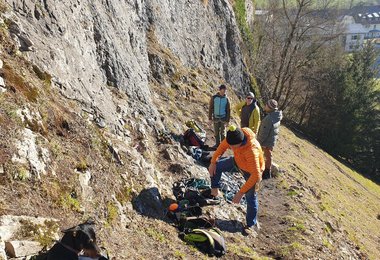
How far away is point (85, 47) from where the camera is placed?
11.4 metres

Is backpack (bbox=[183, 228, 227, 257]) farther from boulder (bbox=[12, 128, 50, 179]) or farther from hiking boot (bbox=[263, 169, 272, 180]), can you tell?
hiking boot (bbox=[263, 169, 272, 180])

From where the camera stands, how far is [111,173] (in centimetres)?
803

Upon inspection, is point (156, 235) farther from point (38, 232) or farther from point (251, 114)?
point (251, 114)

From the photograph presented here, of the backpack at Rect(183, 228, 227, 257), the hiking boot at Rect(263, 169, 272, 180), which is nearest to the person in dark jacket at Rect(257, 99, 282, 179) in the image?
the hiking boot at Rect(263, 169, 272, 180)

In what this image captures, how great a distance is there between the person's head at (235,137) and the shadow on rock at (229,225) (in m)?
2.19

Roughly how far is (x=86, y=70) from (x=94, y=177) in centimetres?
432

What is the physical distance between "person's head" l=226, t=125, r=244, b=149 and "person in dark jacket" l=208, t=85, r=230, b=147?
16.9 feet

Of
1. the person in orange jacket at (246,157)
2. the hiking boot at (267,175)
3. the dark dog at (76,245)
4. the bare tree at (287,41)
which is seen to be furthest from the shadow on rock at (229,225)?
the bare tree at (287,41)

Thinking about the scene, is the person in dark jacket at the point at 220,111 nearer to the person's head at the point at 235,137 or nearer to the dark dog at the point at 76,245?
the person's head at the point at 235,137

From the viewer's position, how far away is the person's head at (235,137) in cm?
780

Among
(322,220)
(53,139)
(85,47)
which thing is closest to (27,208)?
(53,139)

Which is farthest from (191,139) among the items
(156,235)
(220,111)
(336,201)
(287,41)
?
(287,41)

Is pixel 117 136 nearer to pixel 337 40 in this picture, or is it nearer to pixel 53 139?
pixel 53 139

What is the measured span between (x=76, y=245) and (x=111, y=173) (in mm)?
2868
